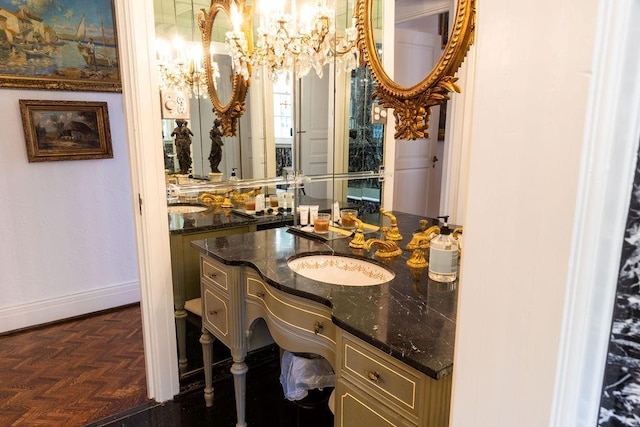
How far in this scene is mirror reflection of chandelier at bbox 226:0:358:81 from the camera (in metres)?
2.19

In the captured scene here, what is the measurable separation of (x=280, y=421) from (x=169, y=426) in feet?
1.73

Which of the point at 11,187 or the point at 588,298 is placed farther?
the point at 11,187

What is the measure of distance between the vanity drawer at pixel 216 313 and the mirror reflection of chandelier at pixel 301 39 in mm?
1281

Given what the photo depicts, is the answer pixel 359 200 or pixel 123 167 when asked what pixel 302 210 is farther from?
pixel 123 167

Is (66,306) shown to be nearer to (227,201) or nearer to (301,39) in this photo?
(227,201)

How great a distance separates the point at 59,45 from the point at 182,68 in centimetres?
114

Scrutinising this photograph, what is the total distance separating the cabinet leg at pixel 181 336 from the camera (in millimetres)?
2301

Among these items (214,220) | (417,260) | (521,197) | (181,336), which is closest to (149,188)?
(214,220)

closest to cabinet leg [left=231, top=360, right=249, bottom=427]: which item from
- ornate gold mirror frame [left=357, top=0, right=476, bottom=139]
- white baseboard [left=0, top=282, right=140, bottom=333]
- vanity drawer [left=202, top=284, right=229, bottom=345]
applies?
vanity drawer [left=202, top=284, right=229, bottom=345]

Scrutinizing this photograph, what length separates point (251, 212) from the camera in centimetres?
259

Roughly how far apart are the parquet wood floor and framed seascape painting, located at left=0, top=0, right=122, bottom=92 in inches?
66.6

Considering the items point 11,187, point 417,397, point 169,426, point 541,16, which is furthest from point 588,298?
point 11,187

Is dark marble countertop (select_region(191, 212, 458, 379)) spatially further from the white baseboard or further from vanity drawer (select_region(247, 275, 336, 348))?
the white baseboard

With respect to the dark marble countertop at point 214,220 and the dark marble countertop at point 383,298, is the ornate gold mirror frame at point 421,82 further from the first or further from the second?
the dark marble countertop at point 214,220
